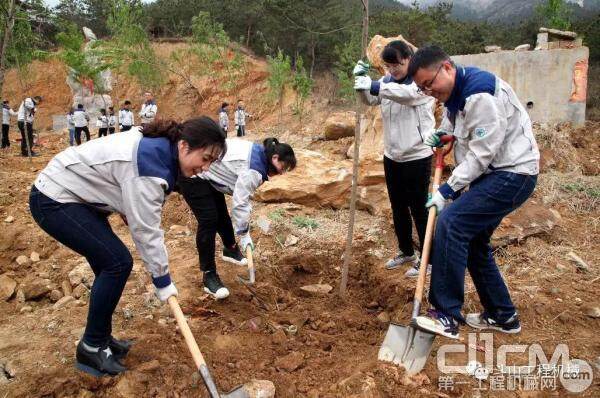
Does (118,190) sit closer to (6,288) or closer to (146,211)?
(146,211)

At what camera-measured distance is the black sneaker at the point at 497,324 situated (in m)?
2.80

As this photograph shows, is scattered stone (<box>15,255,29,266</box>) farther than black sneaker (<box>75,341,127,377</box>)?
Yes

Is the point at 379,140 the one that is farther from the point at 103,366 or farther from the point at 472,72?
the point at 103,366

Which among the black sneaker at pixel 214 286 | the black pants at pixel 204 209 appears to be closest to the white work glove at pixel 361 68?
the black pants at pixel 204 209

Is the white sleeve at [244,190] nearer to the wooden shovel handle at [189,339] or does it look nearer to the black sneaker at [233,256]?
the black sneaker at [233,256]

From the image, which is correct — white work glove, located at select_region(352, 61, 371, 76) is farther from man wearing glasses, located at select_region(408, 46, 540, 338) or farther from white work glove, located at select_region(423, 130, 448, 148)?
man wearing glasses, located at select_region(408, 46, 540, 338)

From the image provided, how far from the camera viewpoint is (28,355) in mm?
2623

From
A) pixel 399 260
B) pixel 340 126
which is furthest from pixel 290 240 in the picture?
pixel 340 126

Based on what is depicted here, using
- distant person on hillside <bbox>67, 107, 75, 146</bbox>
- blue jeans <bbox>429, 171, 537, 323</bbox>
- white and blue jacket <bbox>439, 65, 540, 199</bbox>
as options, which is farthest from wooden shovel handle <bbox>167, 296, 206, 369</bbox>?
Result: distant person on hillside <bbox>67, 107, 75, 146</bbox>

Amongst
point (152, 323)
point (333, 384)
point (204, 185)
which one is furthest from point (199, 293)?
point (333, 384)

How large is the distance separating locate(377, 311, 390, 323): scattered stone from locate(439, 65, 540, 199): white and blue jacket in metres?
1.16

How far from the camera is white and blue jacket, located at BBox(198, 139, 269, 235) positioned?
3.20m

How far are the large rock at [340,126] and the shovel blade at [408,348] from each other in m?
7.05

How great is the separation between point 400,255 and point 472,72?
75.1 inches
